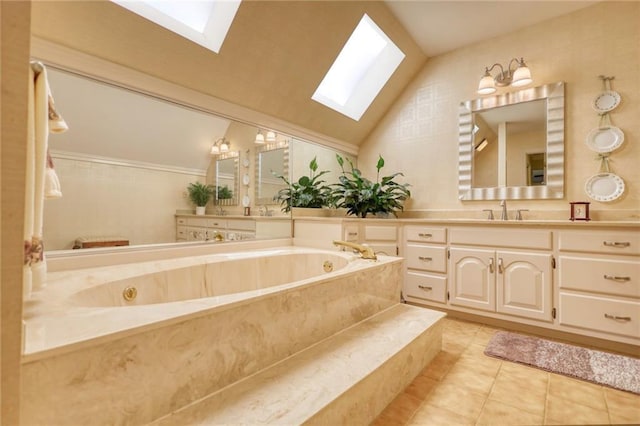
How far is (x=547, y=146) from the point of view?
2.62 m

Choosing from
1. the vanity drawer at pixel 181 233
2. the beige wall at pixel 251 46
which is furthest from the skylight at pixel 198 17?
the vanity drawer at pixel 181 233

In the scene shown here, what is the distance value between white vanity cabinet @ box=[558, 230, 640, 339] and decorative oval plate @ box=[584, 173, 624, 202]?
60cm

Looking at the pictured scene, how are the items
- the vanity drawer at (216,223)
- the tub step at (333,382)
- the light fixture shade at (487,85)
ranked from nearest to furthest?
the tub step at (333,382) < the vanity drawer at (216,223) < the light fixture shade at (487,85)

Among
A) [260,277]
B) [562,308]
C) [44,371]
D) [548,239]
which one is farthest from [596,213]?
[44,371]

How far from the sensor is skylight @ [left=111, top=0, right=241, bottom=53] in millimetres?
1835

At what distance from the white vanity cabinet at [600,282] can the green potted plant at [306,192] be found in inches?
82.4

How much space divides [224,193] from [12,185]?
2060 millimetres

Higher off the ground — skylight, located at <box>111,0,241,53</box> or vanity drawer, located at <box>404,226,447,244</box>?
skylight, located at <box>111,0,241,53</box>

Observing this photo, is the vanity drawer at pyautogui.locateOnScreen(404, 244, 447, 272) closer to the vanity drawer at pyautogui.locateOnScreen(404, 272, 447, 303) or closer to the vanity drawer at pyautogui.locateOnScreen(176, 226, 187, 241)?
the vanity drawer at pyautogui.locateOnScreen(404, 272, 447, 303)

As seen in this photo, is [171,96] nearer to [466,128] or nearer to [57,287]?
[57,287]

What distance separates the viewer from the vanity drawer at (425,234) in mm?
2584

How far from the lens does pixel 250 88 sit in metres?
2.41

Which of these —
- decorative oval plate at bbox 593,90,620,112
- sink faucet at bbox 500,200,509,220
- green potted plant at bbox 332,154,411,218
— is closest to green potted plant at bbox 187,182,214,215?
green potted plant at bbox 332,154,411,218

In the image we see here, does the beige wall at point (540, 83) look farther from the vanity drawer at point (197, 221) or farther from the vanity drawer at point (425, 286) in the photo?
the vanity drawer at point (197, 221)
